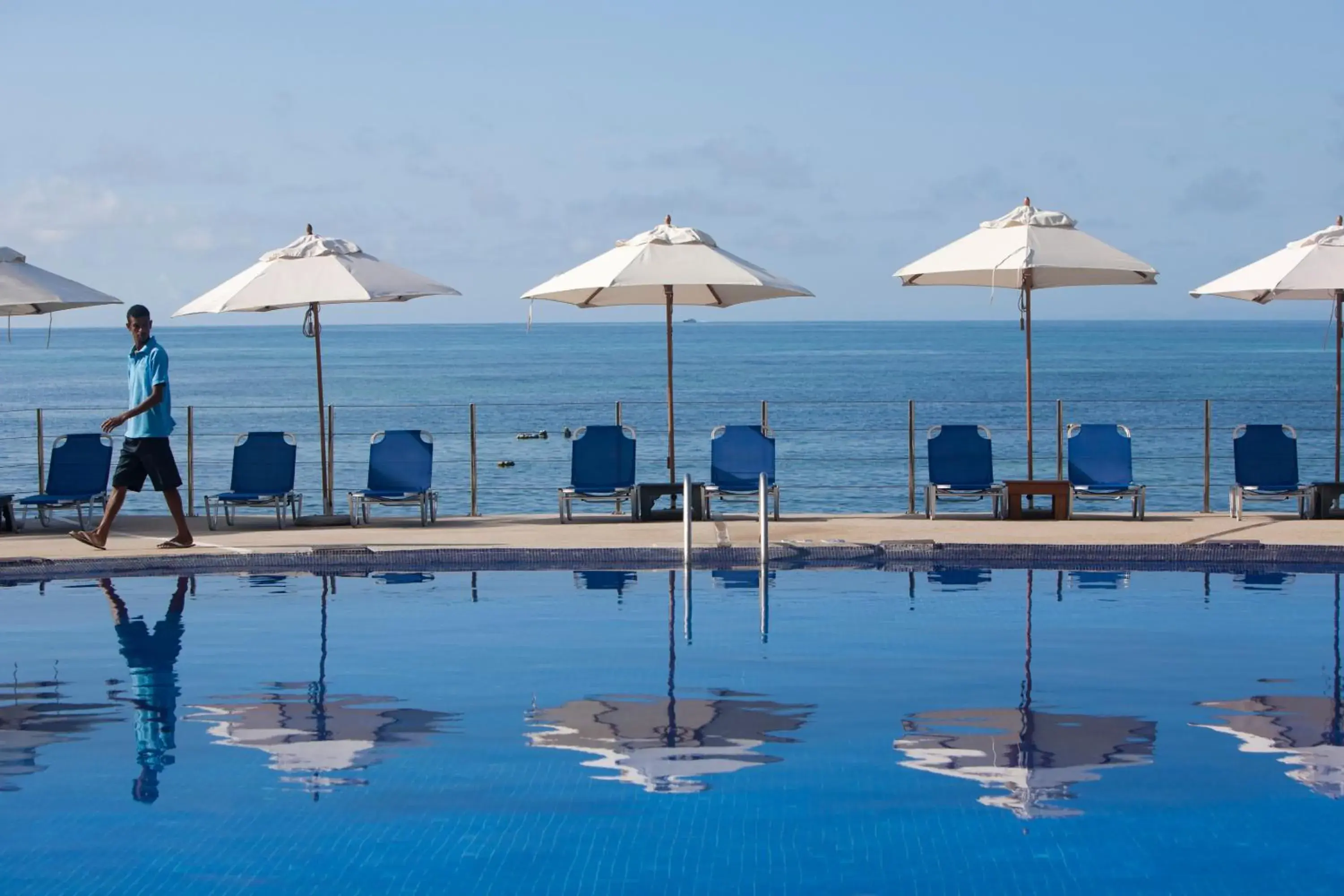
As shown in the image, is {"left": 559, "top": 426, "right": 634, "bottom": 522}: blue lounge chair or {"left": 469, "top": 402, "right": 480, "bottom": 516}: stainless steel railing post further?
{"left": 469, "top": 402, "right": 480, "bottom": 516}: stainless steel railing post

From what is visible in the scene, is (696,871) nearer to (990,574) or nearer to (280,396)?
(990,574)

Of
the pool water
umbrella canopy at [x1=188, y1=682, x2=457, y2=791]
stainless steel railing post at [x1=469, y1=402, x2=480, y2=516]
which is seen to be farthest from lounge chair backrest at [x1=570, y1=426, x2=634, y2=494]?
umbrella canopy at [x1=188, y1=682, x2=457, y2=791]

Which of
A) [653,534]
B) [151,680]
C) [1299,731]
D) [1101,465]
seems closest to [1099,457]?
[1101,465]

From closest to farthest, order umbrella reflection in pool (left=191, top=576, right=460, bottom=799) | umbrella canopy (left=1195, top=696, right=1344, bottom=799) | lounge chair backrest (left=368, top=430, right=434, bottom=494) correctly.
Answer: umbrella canopy (left=1195, top=696, right=1344, bottom=799)
umbrella reflection in pool (left=191, top=576, right=460, bottom=799)
lounge chair backrest (left=368, top=430, right=434, bottom=494)

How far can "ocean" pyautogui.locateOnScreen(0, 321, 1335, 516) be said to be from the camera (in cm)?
2497

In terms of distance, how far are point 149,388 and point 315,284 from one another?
1.84m

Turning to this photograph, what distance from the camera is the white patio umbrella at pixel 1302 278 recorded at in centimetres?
1123

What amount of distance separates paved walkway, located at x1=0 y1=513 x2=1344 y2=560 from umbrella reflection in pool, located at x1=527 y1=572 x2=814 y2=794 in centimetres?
337

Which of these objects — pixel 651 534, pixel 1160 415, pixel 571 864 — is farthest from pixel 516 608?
pixel 1160 415

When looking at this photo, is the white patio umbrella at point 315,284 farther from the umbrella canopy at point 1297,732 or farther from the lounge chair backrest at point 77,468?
the umbrella canopy at point 1297,732

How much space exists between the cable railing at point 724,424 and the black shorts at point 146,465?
194 centimetres

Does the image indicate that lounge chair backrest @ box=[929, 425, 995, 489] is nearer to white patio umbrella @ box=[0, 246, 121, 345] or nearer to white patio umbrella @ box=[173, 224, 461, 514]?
white patio umbrella @ box=[173, 224, 461, 514]

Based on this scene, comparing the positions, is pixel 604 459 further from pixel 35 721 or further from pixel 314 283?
pixel 35 721

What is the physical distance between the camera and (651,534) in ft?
35.6
